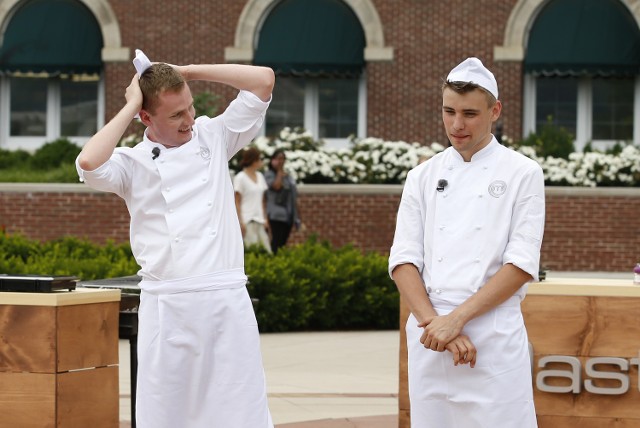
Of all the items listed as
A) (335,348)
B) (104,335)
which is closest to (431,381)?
(104,335)

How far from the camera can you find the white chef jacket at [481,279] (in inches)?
181

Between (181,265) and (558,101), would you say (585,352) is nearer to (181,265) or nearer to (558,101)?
(181,265)

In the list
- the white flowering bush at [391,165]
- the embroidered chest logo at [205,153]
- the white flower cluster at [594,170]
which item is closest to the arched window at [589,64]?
the white flower cluster at [594,170]

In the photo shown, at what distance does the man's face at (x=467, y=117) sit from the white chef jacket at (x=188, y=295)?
0.92 m

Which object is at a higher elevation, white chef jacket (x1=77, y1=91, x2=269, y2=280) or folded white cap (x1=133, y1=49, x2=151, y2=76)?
folded white cap (x1=133, y1=49, x2=151, y2=76)

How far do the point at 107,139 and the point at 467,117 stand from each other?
1296 millimetres

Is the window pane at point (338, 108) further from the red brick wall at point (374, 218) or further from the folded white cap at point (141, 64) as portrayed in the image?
the folded white cap at point (141, 64)

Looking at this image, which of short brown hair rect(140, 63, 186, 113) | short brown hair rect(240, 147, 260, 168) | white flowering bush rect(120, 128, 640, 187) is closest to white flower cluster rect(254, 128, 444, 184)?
white flowering bush rect(120, 128, 640, 187)

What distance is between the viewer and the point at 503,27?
26031 mm

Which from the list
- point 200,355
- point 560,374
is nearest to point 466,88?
point 200,355

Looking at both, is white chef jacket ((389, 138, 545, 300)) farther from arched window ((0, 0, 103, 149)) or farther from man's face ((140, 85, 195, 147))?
arched window ((0, 0, 103, 149))

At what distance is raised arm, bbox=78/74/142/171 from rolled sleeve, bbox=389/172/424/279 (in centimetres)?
103

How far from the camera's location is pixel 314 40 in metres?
26.6

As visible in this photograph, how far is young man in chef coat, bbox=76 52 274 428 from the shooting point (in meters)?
4.88
